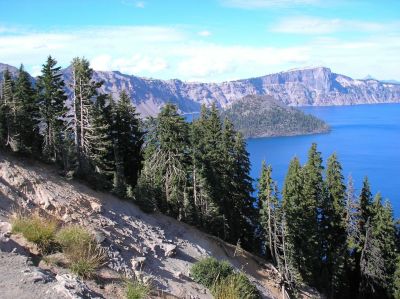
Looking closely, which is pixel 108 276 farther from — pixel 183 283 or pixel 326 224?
pixel 326 224

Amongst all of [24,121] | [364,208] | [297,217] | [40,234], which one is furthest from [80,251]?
[364,208]

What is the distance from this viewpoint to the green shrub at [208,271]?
1703cm

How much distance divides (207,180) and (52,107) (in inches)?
561

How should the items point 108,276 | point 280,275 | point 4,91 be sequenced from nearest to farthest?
point 108,276 < point 280,275 < point 4,91

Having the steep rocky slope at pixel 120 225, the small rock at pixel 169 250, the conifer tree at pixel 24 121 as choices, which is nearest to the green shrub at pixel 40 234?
the steep rocky slope at pixel 120 225

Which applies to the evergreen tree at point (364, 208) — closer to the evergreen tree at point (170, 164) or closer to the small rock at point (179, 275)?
the evergreen tree at point (170, 164)

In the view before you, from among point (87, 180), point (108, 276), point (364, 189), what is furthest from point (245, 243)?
point (108, 276)

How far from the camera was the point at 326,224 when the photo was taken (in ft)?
138

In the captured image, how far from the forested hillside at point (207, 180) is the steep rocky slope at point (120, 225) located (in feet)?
4.85

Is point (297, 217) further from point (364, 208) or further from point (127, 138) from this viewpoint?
point (127, 138)

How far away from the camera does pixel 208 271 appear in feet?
56.8

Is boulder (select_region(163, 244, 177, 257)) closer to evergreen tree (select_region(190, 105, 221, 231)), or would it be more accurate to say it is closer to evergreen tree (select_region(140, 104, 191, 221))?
evergreen tree (select_region(140, 104, 191, 221))

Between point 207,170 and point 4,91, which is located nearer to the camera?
point 4,91

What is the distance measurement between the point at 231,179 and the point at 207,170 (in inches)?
159
